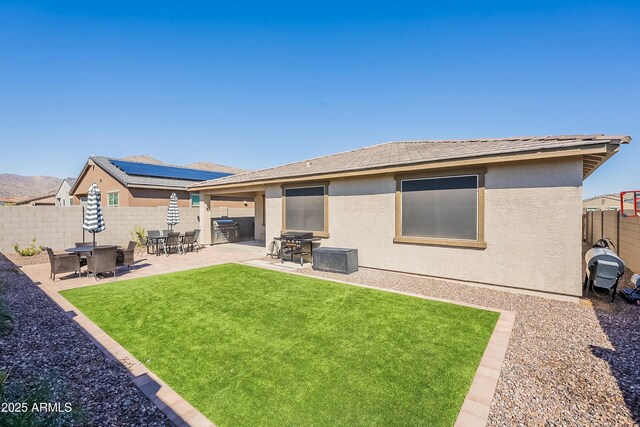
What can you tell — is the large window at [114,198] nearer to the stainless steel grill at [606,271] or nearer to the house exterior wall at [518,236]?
the house exterior wall at [518,236]

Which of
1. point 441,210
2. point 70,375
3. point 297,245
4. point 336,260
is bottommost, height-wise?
point 70,375

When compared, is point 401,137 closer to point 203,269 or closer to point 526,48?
point 526,48

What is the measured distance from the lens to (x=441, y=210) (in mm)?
8227

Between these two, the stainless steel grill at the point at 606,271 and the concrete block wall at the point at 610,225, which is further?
the concrete block wall at the point at 610,225

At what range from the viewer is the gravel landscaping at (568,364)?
Result: 2867 millimetres

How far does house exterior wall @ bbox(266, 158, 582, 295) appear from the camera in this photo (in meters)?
6.52

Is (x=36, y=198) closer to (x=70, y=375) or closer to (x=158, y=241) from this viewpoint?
(x=158, y=241)

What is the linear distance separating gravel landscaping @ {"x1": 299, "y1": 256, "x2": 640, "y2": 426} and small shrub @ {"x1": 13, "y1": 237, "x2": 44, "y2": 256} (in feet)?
52.5

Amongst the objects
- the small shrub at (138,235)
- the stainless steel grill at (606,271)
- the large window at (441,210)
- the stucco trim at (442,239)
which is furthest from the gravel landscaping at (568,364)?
the small shrub at (138,235)

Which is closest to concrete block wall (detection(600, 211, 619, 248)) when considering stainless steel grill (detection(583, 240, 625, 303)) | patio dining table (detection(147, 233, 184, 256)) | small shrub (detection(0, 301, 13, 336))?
stainless steel grill (detection(583, 240, 625, 303))

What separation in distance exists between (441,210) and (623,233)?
7203mm

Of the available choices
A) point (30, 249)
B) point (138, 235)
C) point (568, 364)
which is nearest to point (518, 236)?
point (568, 364)

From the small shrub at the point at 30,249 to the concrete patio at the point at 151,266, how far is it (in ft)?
5.85

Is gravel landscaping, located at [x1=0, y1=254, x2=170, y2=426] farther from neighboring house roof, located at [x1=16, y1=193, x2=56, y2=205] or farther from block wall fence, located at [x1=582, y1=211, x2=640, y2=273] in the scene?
neighboring house roof, located at [x1=16, y1=193, x2=56, y2=205]
